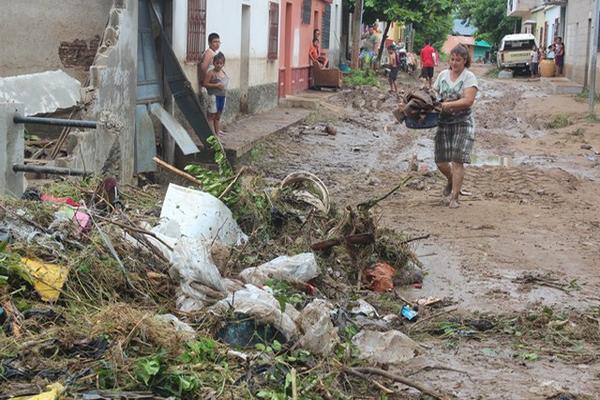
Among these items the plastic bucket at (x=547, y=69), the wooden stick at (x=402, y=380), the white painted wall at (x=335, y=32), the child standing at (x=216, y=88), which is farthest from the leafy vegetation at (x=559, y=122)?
the plastic bucket at (x=547, y=69)

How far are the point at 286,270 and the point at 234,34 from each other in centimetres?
1208

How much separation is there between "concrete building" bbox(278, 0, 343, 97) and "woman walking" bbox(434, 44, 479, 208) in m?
14.0

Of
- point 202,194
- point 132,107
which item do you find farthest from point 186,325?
point 132,107

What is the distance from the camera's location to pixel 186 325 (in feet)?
15.5

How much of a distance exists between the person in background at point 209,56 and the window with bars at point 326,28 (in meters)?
17.3

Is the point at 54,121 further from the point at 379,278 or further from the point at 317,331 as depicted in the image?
the point at 317,331

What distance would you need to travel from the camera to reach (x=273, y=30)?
2203 centimetres

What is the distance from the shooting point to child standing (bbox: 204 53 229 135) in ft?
47.2

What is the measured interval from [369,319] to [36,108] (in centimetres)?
569

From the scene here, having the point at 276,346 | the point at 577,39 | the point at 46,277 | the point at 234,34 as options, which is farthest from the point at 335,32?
the point at 276,346

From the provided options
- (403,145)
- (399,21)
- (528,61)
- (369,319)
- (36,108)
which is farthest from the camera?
(528,61)

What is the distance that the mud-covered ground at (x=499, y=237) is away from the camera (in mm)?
5293

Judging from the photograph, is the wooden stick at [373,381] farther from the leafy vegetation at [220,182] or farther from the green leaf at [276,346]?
the leafy vegetation at [220,182]

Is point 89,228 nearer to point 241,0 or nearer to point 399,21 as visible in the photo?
point 241,0
